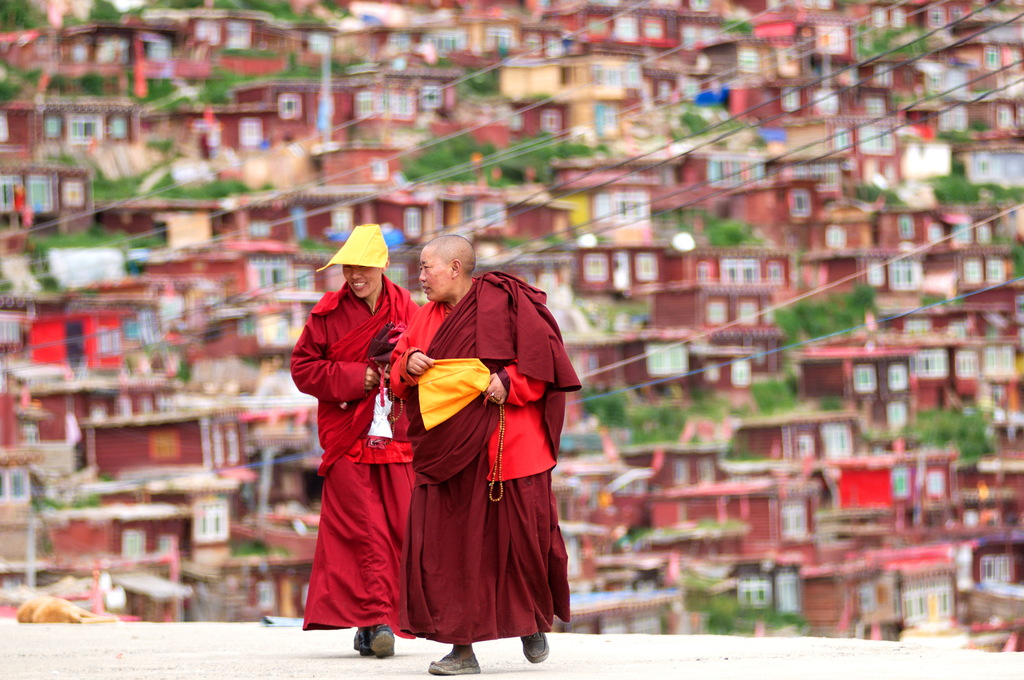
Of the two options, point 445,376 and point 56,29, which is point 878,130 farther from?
point 445,376

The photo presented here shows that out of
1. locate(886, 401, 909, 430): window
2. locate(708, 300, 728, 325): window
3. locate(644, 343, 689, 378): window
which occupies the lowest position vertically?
locate(886, 401, 909, 430): window

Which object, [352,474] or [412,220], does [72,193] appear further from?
[352,474]

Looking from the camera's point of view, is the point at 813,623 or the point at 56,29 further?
the point at 56,29

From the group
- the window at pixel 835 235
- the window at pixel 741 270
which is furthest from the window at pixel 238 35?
the window at pixel 835 235

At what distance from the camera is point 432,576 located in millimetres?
5656

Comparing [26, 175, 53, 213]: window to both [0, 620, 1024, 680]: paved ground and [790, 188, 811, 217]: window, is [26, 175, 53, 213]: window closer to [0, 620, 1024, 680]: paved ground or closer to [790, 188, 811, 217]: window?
[790, 188, 811, 217]: window

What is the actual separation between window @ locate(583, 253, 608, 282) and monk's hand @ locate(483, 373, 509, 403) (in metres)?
38.2

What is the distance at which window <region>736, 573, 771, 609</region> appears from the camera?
31281mm

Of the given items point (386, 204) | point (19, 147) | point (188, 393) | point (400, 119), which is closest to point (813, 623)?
point (188, 393)

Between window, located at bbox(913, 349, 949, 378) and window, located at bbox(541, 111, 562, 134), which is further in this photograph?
window, located at bbox(541, 111, 562, 134)

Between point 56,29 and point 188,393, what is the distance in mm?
21154

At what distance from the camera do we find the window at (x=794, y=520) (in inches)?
1332

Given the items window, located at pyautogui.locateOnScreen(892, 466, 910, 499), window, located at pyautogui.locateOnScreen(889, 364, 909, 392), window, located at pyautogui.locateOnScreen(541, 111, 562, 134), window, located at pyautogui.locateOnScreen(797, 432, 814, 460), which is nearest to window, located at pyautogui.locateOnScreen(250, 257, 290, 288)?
Answer: window, located at pyautogui.locateOnScreen(797, 432, 814, 460)

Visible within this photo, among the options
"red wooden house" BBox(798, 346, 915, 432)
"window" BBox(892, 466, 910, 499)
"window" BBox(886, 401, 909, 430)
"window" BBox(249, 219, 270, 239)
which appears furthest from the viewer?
"window" BBox(249, 219, 270, 239)
